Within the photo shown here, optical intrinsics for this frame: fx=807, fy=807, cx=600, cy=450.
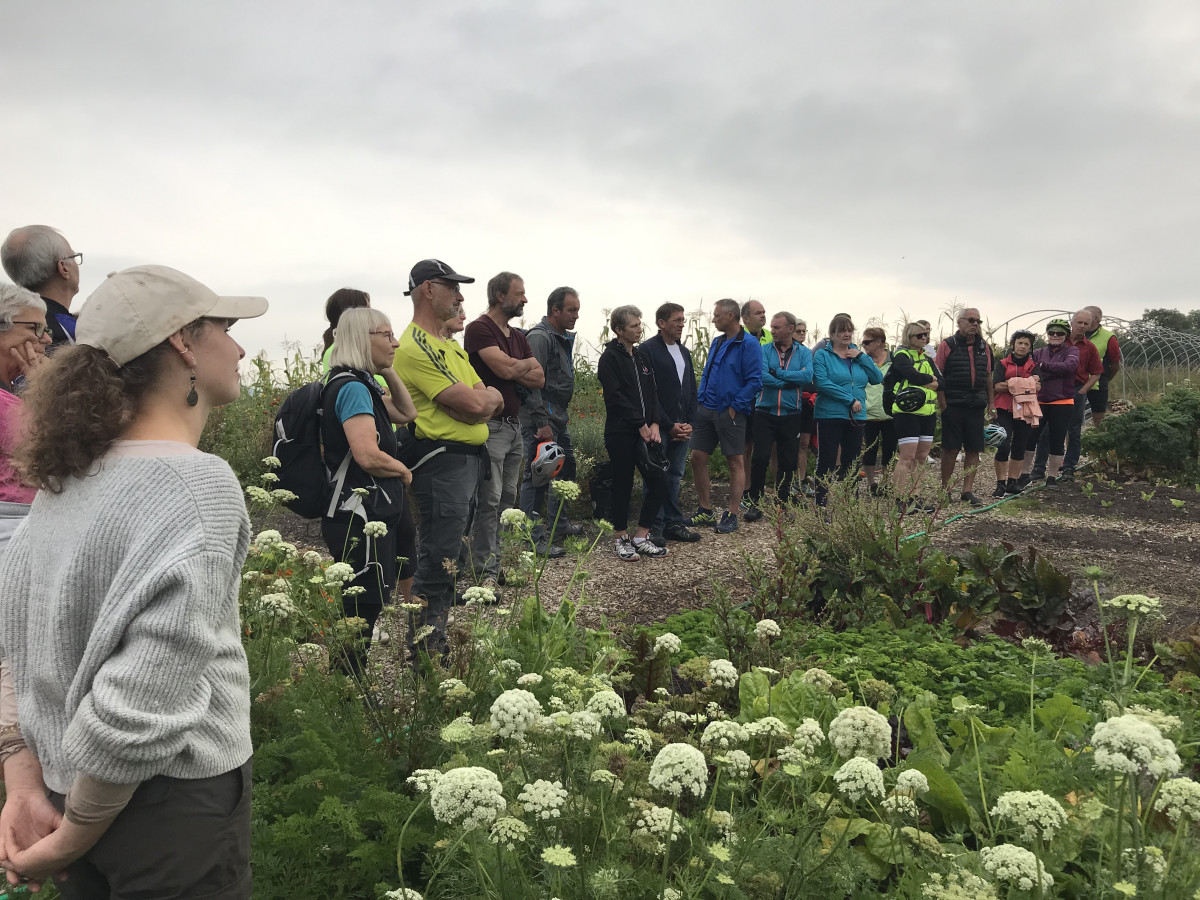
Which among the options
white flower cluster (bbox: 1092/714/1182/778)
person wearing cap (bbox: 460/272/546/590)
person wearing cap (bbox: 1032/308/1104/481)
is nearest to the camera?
white flower cluster (bbox: 1092/714/1182/778)

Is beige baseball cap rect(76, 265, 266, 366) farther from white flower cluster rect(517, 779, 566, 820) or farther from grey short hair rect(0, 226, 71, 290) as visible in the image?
grey short hair rect(0, 226, 71, 290)

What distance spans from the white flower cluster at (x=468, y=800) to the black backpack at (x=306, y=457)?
2633 mm

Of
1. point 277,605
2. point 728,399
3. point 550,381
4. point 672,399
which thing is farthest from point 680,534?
Answer: point 277,605

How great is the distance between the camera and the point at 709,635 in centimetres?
482

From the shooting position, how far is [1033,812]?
1.85 m

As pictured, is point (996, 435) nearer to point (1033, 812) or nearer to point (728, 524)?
point (728, 524)

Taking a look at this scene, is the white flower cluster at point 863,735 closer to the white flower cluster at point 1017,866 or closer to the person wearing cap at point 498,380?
the white flower cluster at point 1017,866

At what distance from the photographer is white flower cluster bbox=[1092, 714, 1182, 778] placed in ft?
5.66

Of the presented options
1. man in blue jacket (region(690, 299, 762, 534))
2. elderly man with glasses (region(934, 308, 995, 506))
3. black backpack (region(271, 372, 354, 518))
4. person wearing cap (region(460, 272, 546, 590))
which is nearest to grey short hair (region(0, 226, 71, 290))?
black backpack (region(271, 372, 354, 518))

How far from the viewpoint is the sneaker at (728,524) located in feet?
29.9

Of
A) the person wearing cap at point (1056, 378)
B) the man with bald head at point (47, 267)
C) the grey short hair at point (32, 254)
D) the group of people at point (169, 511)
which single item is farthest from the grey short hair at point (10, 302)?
the person wearing cap at point (1056, 378)

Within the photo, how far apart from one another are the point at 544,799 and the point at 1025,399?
1127cm

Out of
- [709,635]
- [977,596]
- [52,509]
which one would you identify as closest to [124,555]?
[52,509]

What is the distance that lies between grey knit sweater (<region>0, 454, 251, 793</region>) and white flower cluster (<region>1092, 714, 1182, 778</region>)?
1882 millimetres
